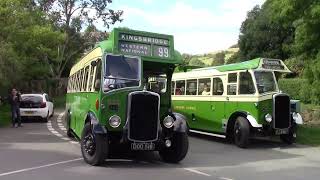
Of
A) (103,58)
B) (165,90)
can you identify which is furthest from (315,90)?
(103,58)

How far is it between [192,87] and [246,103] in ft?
14.0

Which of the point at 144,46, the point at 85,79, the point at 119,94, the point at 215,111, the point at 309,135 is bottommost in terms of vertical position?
the point at 309,135

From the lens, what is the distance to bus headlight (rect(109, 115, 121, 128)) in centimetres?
1327

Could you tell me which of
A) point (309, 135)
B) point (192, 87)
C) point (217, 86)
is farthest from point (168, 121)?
point (309, 135)

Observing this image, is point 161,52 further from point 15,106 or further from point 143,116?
point 15,106

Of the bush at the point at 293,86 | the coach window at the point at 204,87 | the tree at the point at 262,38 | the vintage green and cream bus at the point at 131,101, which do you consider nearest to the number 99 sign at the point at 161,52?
the vintage green and cream bus at the point at 131,101

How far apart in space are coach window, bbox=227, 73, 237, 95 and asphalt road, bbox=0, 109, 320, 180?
6.04ft

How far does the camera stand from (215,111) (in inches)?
816

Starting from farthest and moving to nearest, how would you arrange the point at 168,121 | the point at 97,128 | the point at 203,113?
1. the point at 203,113
2. the point at 168,121
3. the point at 97,128

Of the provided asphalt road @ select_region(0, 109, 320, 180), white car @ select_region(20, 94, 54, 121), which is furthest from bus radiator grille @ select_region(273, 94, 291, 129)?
white car @ select_region(20, 94, 54, 121)

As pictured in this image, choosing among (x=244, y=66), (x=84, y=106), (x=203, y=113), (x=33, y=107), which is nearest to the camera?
(x=84, y=106)

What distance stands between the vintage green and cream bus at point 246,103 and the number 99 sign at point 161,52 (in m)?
5.31

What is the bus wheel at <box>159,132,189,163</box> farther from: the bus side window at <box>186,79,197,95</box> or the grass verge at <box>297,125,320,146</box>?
the bus side window at <box>186,79,197,95</box>

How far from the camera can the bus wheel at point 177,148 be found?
13.9 meters
